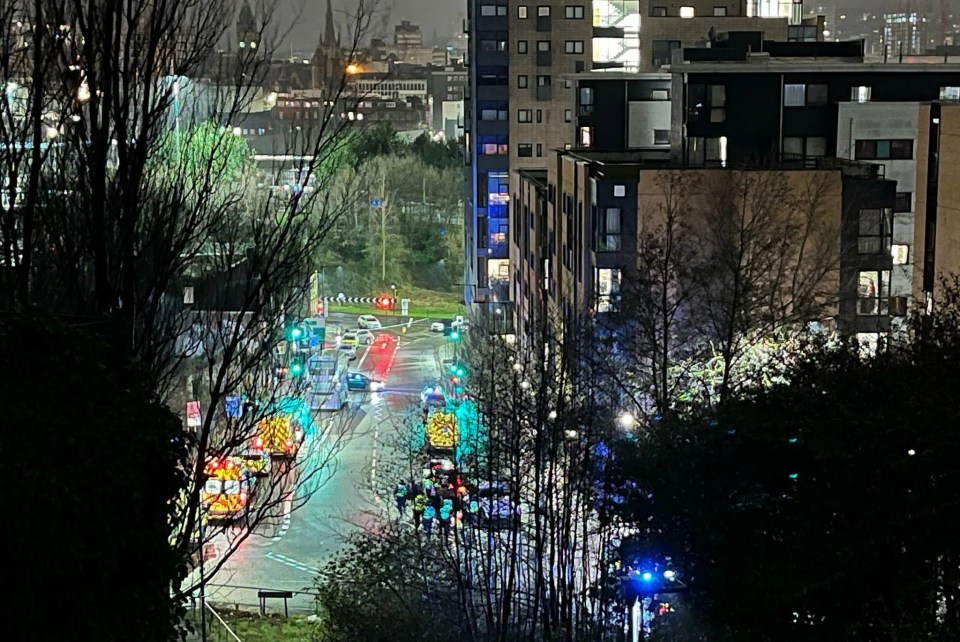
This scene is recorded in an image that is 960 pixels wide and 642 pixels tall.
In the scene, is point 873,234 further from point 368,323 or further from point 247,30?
point 368,323

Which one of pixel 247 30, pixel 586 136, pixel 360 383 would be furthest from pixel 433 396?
pixel 247 30

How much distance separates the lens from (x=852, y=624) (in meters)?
6.32

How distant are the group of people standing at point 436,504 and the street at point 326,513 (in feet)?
1.62

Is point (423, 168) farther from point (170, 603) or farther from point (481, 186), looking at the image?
point (170, 603)

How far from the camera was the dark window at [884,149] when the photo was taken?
2020 cm

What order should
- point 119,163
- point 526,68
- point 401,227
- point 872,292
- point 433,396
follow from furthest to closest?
point 401,227 < point 526,68 < point 433,396 < point 872,292 < point 119,163

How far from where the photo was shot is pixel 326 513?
57.3 feet

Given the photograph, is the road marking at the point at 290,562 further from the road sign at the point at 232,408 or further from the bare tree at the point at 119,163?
the bare tree at the point at 119,163

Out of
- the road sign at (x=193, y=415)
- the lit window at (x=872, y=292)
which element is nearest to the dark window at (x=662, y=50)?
Answer: the lit window at (x=872, y=292)

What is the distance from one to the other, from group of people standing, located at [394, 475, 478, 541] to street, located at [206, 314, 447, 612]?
0.49 meters

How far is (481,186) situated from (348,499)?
667 inches

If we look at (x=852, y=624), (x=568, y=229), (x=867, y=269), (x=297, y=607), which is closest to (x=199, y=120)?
(x=852, y=624)

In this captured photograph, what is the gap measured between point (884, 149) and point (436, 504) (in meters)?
→ 11.4

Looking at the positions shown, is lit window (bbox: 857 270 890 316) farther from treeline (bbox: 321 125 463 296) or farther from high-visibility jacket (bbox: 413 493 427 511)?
treeline (bbox: 321 125 463 296)
